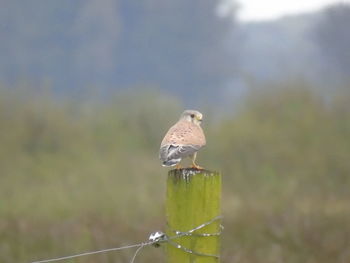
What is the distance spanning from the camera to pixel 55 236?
11523 millimetres

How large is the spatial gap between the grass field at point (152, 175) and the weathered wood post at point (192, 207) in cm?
579

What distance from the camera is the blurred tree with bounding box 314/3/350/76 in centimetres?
4228

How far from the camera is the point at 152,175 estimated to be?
1831 cm

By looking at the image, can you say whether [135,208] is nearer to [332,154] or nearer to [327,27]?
[332,154]

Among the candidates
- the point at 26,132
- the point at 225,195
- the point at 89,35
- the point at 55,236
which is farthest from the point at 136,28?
the point at 55,236

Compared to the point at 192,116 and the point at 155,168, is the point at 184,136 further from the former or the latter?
the point at 155,168

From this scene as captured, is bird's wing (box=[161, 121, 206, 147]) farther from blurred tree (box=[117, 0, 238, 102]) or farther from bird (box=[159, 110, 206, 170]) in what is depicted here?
blurred tree (box=[117, 0, 238, 102])

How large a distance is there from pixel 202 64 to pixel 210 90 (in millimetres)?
1532

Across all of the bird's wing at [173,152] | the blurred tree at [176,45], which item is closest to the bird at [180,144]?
the bird's wing at [173,152]

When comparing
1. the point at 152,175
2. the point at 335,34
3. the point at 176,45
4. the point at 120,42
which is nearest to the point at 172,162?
the point at 152,175

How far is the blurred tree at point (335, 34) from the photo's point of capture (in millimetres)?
42281

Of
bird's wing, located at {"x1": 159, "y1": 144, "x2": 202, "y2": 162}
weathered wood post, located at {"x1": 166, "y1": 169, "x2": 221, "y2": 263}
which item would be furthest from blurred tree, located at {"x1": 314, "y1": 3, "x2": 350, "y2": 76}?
weathered wood post, located at {"x1": 166, "y1": 169, "x2": 221, "y2": 263}

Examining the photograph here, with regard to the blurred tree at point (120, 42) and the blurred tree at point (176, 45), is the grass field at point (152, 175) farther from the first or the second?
the blurred tree at point (176, 45)

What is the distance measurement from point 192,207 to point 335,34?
41962 mm
